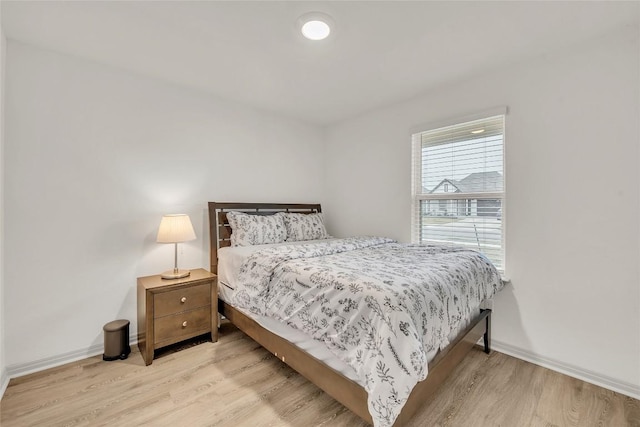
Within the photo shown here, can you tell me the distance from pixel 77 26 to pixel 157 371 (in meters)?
2.44

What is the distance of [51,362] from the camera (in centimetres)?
209

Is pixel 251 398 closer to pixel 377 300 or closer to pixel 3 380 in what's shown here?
pixel 377 300

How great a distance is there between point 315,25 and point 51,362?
10.1ft

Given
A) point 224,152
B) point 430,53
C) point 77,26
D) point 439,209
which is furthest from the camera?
point 224,152

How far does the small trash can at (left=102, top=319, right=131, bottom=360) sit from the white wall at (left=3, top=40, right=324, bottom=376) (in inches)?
7.7

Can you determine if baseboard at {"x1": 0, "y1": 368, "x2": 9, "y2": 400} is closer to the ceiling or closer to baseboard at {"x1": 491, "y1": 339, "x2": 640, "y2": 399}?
the ceiling

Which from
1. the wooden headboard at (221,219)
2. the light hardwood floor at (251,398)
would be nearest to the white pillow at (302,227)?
the wooden headboard at (221,219)

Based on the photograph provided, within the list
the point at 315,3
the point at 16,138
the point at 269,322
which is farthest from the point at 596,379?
the point at 16,138

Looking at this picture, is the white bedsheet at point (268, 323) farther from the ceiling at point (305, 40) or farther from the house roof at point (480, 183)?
the house roof at point (480, 183)

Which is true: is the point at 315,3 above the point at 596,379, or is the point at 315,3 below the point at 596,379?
above

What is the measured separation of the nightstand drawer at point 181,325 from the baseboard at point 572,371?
2.49 m

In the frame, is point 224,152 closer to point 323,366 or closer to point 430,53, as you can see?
point 430,53

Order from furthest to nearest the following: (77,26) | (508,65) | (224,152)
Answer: (224,152)
(508,65)
(77,26)

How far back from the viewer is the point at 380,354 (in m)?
1.25
